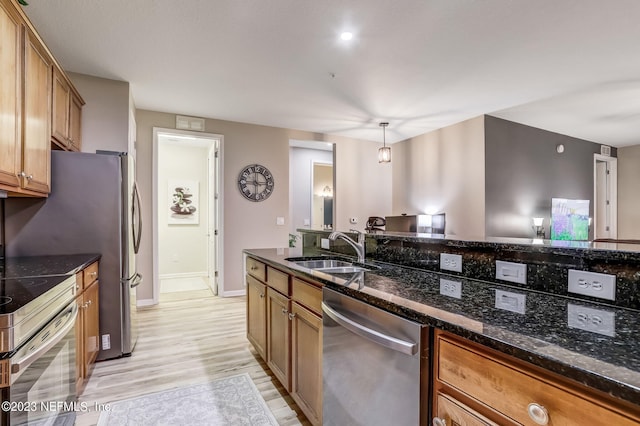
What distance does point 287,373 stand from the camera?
1975 mm

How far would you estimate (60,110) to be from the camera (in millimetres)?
2564

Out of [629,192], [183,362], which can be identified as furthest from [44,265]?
[629,192]

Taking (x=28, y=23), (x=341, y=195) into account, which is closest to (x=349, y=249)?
(x=28, y=23)

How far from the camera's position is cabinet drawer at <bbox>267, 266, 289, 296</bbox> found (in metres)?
1.98

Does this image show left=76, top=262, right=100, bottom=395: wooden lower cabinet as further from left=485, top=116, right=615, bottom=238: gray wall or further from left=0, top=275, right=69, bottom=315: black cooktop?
left=485, top=116, right=615, bottom=238: gray wall

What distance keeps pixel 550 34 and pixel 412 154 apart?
10.9ft

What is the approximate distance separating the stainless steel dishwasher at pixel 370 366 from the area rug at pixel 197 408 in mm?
695

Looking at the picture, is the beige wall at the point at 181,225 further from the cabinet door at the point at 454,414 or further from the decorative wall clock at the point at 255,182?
the cabinet door at the point at 454,414

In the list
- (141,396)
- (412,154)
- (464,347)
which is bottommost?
(141,396)

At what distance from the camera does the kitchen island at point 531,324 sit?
62 centimetres

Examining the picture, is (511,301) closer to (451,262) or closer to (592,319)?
(592,319)

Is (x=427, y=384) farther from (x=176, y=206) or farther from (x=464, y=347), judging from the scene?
(x=176, y=206)

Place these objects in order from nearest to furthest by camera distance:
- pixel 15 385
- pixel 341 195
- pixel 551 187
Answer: pixel 15 385
pixel 551 187
pixel 341 195

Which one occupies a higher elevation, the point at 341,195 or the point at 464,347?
the point at 341,195
